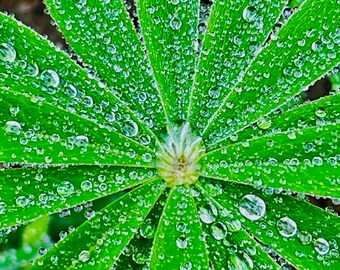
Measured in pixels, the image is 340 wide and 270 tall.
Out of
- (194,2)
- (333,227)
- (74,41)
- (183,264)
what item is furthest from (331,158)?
(74,41)

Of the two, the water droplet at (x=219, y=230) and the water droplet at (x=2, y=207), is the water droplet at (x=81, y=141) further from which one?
the water droplet at (x=219, y=230)

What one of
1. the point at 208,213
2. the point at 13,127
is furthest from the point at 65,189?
the point at 208,213

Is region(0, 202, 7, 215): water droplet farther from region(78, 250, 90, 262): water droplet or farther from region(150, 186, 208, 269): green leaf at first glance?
region(150, 186, 208, 269): green leaf

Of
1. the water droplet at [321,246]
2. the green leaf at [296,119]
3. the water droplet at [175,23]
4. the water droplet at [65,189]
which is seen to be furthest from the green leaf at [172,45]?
the water droplet at [321,246]

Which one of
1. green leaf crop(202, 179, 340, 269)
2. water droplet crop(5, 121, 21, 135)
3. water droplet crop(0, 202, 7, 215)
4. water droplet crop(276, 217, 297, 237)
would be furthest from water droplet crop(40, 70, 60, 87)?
water droplet crop(276, 217, 297, 237)

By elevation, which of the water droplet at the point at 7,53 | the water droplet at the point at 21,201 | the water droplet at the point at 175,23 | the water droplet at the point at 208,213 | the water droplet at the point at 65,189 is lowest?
the water droplet at the point at 208,213

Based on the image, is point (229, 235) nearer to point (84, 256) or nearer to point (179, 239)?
point (179, 239)
